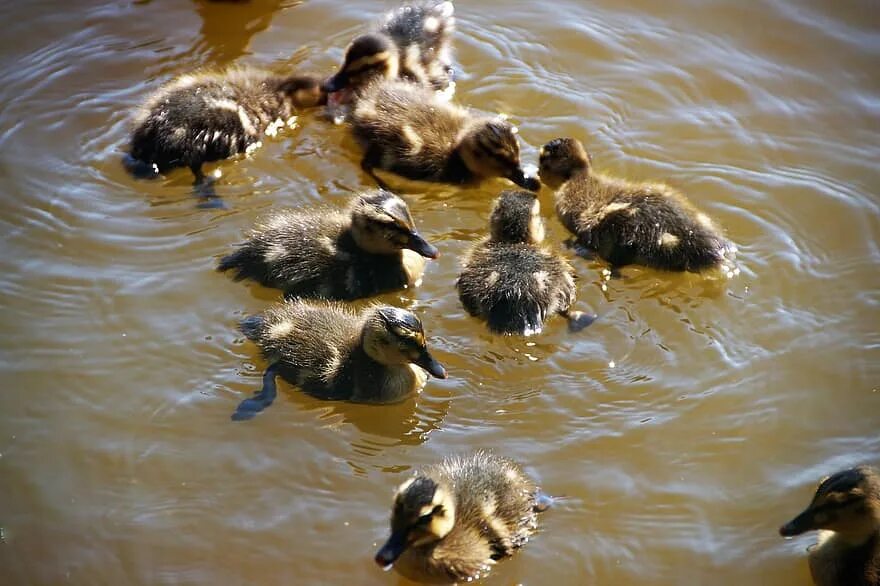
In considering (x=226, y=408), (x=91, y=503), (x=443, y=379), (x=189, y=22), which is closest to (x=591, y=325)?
(x=443, y=379)

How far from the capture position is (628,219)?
14.5ft

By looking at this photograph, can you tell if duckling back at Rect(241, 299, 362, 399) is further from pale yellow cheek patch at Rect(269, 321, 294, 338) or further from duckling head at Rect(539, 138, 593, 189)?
duckling head at Rect(539, 138, 593, 189)

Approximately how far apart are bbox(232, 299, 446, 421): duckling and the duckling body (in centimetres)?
129

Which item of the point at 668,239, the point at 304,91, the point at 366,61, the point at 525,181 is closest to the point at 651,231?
the point at 668,239

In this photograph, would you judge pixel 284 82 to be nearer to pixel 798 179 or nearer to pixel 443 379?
pixel 443 379

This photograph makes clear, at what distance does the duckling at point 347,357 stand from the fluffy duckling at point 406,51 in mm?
1830

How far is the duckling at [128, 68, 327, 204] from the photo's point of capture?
16.0 feet

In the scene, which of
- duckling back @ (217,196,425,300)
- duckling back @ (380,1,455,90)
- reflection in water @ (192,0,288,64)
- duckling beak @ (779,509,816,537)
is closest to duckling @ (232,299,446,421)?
duckling back @ (217,196,425,300)

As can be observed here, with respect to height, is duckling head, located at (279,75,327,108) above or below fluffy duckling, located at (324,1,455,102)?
below

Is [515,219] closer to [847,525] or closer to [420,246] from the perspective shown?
[420,246]

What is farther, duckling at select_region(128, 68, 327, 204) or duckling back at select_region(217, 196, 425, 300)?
duckling at select_region(128, 68, 327, 204)

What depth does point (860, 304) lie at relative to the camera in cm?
423

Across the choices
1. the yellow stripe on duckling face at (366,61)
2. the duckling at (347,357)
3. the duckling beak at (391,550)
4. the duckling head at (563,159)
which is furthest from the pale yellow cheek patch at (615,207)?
the duckling beak at (391,550)

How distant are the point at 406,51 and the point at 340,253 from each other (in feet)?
5.45
